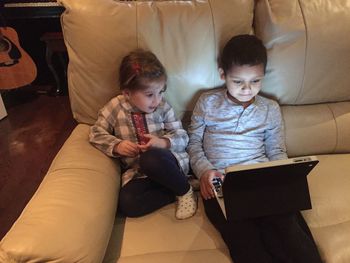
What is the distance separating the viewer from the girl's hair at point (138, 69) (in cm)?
122

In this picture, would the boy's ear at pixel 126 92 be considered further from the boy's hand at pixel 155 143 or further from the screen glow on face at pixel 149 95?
the boy's hand at pixel 155 143

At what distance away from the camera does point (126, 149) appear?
1.25 meters

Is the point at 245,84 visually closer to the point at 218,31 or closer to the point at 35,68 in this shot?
the point at 218,31

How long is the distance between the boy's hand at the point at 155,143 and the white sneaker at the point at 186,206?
199 mm

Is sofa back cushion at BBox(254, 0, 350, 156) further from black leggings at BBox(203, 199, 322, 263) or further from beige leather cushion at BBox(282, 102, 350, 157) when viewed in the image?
black leggings at BBox(203, 199, 322, 263)

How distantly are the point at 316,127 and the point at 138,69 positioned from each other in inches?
31.8

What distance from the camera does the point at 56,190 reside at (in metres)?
1.05

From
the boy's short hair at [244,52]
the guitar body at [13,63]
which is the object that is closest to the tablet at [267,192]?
the boy's short hair at [244,52]

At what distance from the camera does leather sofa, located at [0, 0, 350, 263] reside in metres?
1.09

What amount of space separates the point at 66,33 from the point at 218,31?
1.92 feet

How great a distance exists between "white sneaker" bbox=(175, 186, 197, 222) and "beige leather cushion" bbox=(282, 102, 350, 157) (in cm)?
51

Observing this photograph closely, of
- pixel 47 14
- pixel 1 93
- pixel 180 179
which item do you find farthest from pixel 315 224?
pixel 1 93

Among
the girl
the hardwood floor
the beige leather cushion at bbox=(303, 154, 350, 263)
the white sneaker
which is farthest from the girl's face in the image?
the hardwood floor

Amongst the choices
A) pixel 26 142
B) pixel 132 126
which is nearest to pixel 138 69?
pixel 132 126
